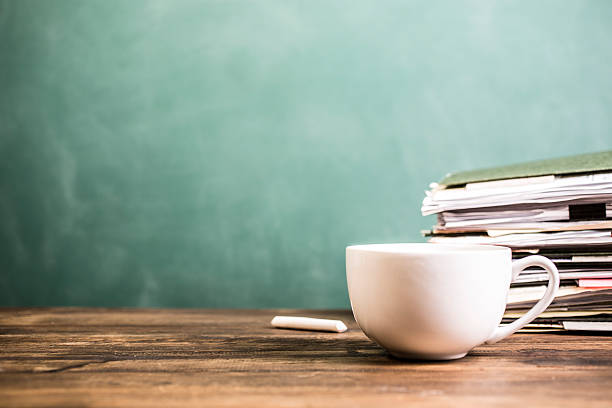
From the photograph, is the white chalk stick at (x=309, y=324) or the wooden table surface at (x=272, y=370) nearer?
the wooden table surface at (x=272, y=370)

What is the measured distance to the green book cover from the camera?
64 cm

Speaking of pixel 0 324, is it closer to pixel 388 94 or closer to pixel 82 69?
pixel 82 69

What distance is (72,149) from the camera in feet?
3.70

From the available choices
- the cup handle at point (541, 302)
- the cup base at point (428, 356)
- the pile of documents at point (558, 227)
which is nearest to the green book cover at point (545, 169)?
the pile of documents at point (558, 227)

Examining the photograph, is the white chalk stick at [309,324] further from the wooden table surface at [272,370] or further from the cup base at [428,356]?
the cup base at [428,356]

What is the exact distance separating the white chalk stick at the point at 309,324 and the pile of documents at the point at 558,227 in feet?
0.63

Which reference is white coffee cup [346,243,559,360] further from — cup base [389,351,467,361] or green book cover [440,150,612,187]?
green book cover [440,150,612,187]

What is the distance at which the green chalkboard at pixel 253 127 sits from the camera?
3.44ft

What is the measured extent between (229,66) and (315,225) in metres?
0.38

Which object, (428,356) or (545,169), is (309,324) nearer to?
(428,356)

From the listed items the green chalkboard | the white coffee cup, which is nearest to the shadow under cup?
the white coffee cup

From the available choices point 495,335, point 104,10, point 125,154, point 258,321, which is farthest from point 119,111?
point 495,335

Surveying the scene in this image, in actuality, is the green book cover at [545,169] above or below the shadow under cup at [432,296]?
above

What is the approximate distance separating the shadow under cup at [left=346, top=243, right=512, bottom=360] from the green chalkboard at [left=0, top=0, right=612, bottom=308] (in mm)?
577
